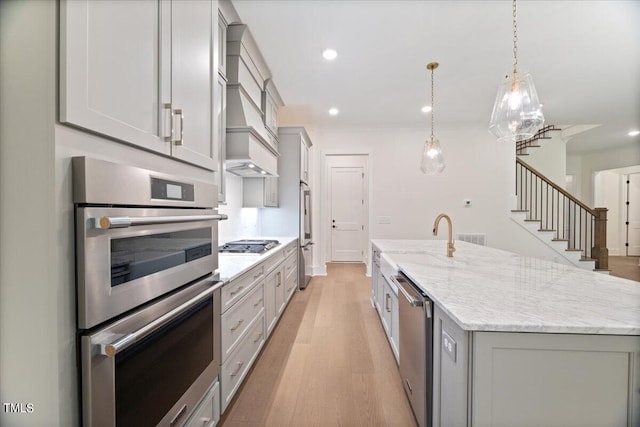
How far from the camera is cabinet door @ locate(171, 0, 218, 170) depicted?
3.42ft

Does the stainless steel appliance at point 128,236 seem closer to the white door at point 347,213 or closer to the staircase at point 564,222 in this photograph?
the white door at point 347,213

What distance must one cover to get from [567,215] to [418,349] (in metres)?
6.06

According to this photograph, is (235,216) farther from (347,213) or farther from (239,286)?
(347,213)

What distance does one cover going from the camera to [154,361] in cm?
92

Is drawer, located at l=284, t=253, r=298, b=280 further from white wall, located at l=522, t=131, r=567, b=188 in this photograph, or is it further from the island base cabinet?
white wall, located at l=522, t=131, r=567, b=188

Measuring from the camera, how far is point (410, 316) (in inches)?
60.2

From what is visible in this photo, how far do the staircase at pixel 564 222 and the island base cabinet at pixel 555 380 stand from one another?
502 cm

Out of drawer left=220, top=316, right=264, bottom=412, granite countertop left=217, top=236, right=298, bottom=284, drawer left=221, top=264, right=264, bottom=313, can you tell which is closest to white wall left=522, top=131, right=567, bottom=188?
granite countertop left=217, top=236, right=298, bottom=284

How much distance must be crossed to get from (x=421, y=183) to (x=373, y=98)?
6.77 feet

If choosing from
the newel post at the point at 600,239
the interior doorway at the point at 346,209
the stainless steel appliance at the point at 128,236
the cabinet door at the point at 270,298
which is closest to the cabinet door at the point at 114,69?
the stainless steel appliance at the point at 128,236

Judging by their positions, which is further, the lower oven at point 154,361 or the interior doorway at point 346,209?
the interior doorway at point 346,209

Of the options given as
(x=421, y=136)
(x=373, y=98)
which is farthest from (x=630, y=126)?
(x=373, y=98)

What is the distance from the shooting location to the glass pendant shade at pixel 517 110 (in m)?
1.98

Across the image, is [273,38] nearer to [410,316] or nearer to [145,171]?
[145,171]
